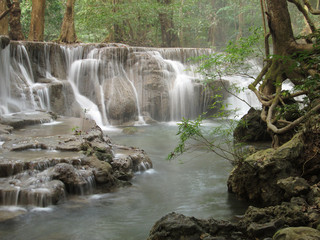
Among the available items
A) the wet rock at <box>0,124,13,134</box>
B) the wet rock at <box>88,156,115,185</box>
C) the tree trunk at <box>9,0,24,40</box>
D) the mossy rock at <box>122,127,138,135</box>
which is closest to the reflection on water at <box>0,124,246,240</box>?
the wet rock at <box>88,156,115,185</box>

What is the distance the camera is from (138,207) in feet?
20.5

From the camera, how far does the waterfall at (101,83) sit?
523 inches

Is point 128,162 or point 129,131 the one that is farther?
point 129,131

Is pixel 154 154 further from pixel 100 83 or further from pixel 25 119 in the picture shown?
pixel 100 83

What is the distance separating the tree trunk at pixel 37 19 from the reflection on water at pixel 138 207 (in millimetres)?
11191

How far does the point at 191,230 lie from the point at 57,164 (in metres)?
3.58

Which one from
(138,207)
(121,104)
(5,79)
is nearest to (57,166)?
(138,207)

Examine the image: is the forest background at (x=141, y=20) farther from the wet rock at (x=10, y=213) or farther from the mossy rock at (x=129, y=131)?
the wet rock at (x=10, y=213)

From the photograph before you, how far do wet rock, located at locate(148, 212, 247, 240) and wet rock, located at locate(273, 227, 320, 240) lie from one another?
70 cm

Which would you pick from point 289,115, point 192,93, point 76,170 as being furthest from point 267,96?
point 192,93

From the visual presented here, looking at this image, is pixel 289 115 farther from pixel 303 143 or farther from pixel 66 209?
pixel 66 209

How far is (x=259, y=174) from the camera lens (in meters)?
5.90

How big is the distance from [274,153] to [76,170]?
3.78 m

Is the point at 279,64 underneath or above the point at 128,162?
above
